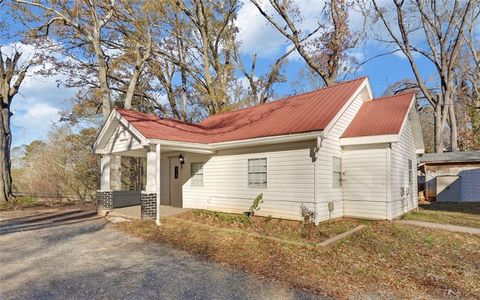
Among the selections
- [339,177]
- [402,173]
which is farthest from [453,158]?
[339,177]

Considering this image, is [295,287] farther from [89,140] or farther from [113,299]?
[89,140]

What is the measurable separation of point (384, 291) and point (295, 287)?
53.4 inches

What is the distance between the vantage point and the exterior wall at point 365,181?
32.9 feet

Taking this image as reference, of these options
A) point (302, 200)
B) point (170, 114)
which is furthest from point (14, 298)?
point (170, 114)

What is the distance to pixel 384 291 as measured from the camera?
4867 mm

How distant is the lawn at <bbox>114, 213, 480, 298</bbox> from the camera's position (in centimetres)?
503

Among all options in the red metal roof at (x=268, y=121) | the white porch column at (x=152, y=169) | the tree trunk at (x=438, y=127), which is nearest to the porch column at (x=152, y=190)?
the white porch column at (x=152, y=169)

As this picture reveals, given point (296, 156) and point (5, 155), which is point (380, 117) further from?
point (5, 155)

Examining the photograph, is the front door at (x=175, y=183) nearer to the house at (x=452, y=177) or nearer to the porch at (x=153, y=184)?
the porch at (x=153, y=184)

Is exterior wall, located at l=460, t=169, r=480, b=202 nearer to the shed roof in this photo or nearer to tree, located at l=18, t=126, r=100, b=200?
the shed roof

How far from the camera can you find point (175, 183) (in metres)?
13.9

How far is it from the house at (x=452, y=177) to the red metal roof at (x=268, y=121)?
10806 millimetres

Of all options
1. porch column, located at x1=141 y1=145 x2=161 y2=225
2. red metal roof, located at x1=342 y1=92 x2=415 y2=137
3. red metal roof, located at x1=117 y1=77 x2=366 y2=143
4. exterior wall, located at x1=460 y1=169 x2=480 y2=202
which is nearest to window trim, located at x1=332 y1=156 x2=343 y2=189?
red metal roof, located at x1=342 y1=92 x2=415 y2=137

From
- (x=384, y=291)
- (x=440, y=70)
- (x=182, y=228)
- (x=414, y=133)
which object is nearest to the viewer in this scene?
(x=384, y=291)
